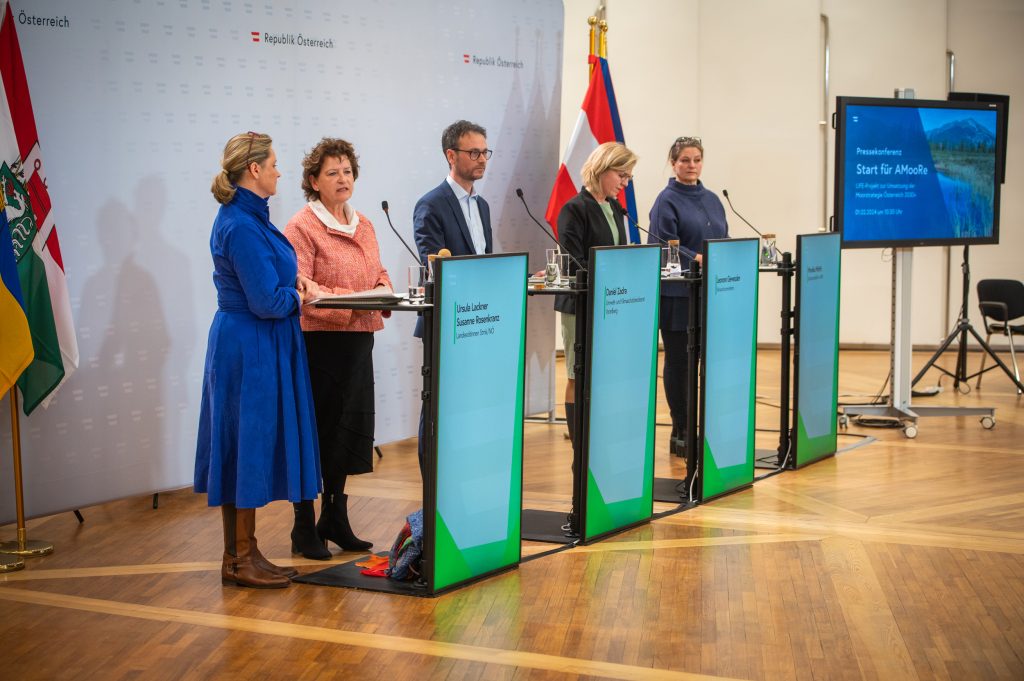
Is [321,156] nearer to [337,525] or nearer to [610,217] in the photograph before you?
[337,525]

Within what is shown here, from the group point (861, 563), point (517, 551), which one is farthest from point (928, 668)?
point (517, 551)

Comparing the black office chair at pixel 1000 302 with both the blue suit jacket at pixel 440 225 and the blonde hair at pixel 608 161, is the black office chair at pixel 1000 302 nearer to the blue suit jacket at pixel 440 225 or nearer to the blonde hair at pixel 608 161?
the blonde hair at pixel 608 161

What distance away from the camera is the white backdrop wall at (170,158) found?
4.96 meters

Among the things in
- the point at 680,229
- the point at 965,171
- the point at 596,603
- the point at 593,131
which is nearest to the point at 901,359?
the point at 965,171

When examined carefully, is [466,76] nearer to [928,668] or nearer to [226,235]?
[226,235]

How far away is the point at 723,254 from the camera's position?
545 cm

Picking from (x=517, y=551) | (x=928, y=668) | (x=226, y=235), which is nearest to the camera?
(x=928, y=668)

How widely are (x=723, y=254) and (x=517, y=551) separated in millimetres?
1840

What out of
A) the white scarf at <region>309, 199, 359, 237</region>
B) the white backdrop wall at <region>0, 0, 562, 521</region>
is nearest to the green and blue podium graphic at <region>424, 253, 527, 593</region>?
the white scarf at <region>309, 199, 359, 237</region>

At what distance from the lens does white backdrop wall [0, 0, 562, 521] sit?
4961mm

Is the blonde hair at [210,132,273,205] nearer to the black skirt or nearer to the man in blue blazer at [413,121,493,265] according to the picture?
the black skirt

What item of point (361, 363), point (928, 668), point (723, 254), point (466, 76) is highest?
point (466, 76)

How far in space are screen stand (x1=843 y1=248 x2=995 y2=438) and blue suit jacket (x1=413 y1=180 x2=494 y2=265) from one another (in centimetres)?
315

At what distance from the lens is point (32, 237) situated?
15.4 feet
